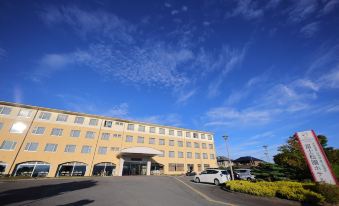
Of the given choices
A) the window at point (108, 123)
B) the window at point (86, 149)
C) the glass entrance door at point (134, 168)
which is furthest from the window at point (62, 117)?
the glass entrance door at point (134, 168)

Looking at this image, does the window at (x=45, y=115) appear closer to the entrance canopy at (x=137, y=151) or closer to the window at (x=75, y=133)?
the window at (x=75, y=133)

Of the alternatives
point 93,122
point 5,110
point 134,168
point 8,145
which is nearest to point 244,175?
point 134,168

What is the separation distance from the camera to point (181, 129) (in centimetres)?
4494

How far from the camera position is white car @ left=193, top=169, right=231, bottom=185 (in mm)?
18312

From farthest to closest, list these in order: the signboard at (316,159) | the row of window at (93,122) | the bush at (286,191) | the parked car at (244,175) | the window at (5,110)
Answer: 1. the row of window at (93,122)
2. the window at (5,110)
3. the parked car at (244,175)
4. the signboard at (316,159)
5. the bush at (286,191)

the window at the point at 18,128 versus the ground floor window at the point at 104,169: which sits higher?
the window at the point at 18,128

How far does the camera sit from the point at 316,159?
1071 cm

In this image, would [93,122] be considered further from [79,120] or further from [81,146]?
[81,146]

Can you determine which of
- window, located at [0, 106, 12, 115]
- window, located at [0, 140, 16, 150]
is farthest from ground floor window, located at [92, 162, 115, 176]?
window, located at [0, 106, 12, 115]

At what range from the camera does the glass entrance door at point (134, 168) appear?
112ft

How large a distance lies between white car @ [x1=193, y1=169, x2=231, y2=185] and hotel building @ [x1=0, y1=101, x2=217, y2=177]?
1595 centimetres

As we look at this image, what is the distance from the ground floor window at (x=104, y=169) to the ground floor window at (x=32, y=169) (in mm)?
7576

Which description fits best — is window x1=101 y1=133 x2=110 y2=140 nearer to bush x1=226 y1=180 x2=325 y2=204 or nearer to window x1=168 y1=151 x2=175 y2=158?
window x1=168 y1=151 x2=175 y2=158

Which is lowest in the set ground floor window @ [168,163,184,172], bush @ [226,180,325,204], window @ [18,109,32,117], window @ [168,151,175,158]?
bush @ [226,180,325,204]
